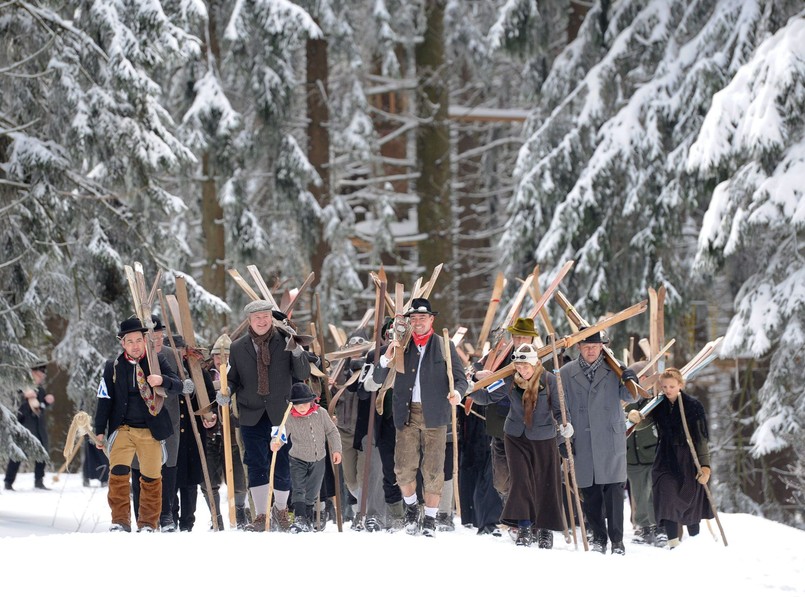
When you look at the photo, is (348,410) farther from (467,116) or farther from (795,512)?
(467,116)

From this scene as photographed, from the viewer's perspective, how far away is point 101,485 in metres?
18.6

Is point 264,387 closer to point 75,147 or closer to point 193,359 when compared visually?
point 193,359

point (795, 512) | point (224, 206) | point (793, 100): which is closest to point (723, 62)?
point (793, 100)

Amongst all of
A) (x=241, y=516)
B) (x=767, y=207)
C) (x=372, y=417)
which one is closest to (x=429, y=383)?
(x=372, y=417)

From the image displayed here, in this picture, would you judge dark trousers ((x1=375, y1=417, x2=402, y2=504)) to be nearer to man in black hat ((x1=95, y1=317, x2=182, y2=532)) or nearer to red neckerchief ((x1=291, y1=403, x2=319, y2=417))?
red neckerchief ((x1=291, y1=403, x2=319, y2=417))

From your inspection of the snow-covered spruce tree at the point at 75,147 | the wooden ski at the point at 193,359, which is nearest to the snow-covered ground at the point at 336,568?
the wooden ski at the point at 193,359

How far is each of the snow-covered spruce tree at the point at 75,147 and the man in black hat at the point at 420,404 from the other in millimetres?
4500

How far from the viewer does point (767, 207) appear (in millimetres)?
14008

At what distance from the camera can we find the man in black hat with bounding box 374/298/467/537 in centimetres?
977

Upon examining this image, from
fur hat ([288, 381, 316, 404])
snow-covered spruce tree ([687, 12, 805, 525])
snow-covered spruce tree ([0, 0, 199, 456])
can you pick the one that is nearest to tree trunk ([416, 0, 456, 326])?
snow-covered spruce tree ([687, 12, 805, 525])

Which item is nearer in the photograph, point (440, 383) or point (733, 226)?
point (440, 383)

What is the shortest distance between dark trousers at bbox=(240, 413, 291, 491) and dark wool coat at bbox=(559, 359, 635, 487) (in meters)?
2.12

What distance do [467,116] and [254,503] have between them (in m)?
18.3

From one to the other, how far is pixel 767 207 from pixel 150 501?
7.56 meters
